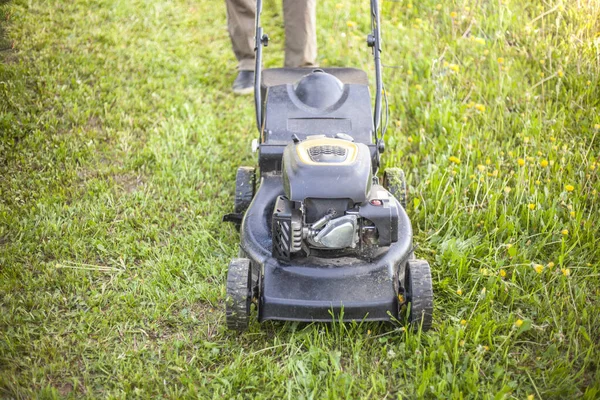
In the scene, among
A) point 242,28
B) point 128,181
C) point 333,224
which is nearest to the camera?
point 333,224

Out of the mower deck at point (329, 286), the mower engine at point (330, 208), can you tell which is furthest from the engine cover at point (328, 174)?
the mower deck at point (329, 286)

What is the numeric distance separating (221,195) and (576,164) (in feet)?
6.39

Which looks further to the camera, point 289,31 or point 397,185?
point 289,31

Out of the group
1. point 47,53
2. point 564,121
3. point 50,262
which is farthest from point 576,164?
point 47,53

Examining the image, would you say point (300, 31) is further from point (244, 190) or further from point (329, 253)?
point (329, 253)

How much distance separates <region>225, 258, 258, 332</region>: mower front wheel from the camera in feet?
7.90

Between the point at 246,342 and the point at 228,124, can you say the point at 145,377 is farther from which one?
the point at 228,124

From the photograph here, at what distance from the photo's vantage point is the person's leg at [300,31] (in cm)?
405

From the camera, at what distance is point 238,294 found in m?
2.41

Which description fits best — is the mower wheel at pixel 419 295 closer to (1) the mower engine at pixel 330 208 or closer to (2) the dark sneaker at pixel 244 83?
(1) the mower engine at pixel 330 208

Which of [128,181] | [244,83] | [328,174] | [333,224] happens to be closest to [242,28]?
[244,83]

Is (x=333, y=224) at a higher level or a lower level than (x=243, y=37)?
lower

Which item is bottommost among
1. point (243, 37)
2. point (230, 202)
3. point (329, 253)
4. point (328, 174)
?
point (230, 202)

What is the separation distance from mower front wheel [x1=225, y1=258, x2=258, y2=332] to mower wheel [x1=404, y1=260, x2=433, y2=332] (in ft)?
2.05
